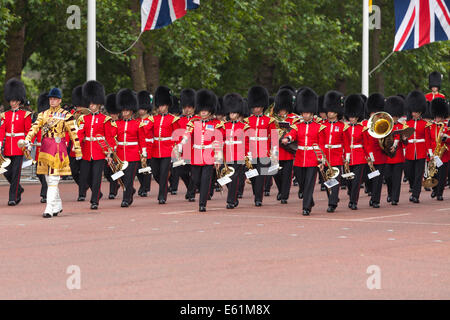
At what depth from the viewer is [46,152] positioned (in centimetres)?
1362

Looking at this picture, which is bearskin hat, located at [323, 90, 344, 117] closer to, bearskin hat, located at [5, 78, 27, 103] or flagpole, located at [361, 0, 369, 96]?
bearskin hat, located at [5, 78, 27, 103]

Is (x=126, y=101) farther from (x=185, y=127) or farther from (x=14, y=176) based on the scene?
(x=14, y=176)

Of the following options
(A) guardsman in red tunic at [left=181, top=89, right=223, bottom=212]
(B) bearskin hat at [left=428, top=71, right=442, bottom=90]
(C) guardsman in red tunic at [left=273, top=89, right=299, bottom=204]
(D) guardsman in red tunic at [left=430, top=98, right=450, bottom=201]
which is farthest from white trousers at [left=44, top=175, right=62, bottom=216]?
(B) bearskin hat at [left=428, top=71, right=442, bottom=90]

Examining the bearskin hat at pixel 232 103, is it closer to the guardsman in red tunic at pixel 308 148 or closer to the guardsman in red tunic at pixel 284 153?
the guardsman in red tunic at pixel 284 153

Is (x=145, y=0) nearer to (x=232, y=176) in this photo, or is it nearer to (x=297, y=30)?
(x=232, y=176)

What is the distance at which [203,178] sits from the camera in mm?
14797

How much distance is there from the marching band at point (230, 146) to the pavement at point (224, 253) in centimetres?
55

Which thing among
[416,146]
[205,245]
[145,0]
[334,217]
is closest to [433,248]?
[205,245]

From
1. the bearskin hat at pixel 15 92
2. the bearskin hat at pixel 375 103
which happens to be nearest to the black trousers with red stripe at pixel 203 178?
the bearskin hat at pixel 15 92

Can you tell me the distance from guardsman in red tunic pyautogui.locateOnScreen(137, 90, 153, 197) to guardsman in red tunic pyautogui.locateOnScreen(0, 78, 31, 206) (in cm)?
Answer: 215

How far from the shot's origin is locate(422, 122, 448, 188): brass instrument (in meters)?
16.9

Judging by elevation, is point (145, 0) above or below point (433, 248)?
above

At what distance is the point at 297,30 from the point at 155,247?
2393 cm

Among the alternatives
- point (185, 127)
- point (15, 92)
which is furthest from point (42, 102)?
point (185, 127)
